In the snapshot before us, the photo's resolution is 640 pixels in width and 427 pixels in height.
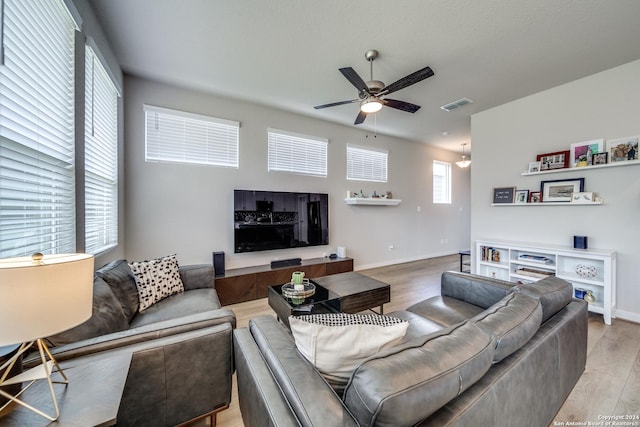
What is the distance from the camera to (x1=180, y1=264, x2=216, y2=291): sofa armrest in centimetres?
240

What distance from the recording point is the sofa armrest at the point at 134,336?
3.44ft

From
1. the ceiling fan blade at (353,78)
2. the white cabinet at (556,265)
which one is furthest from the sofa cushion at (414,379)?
the white cabinet at (556,265)

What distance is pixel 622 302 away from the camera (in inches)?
106

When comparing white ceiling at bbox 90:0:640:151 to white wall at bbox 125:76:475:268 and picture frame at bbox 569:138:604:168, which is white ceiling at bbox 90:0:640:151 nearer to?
white wall at bbox 125:76:475:268

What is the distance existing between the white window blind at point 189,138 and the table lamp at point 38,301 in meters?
2.68

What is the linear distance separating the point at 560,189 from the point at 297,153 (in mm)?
3685

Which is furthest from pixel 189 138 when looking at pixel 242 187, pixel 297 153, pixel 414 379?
pixel 414 379

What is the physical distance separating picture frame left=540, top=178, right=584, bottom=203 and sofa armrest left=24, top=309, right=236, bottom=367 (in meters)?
4.05

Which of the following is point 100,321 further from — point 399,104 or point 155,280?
point 399,104

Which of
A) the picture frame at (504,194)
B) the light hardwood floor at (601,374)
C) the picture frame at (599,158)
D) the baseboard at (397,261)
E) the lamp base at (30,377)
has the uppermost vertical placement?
the picture frame at (599,158)

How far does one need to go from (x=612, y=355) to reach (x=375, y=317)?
98.0 inches

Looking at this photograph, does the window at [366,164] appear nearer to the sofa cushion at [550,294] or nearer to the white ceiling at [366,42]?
the white ceiling at [366,42]

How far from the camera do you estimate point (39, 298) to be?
2.32 feet

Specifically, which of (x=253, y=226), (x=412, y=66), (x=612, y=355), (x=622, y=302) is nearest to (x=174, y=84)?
(x=253, y=226)
